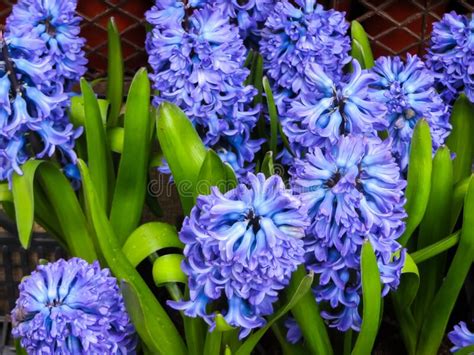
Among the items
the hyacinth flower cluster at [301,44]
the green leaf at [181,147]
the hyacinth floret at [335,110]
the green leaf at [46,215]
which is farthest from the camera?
the green leaf at [46,215]

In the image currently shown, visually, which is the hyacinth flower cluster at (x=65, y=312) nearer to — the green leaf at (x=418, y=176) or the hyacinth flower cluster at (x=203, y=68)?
the hyacinth flower cluster at (x=203, y=68)

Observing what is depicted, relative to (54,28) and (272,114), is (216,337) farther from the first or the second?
(54,28)

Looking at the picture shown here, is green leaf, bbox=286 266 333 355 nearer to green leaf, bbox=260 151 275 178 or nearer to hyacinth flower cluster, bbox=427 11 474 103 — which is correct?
green leaf, bbox=260 151 275 178

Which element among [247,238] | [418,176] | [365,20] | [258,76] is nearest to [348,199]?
[247,238]

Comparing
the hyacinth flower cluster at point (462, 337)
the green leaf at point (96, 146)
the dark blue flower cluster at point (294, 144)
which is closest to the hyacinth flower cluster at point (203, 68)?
the dark blue flower cluster at point (294, 144)

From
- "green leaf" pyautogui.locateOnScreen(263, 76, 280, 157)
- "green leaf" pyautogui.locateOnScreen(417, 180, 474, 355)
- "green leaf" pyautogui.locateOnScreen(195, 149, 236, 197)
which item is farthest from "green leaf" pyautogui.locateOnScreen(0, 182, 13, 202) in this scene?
"green leaf" pyautogui.locateOnScreen(417, 180, 474, 355)

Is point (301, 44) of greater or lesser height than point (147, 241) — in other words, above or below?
above
